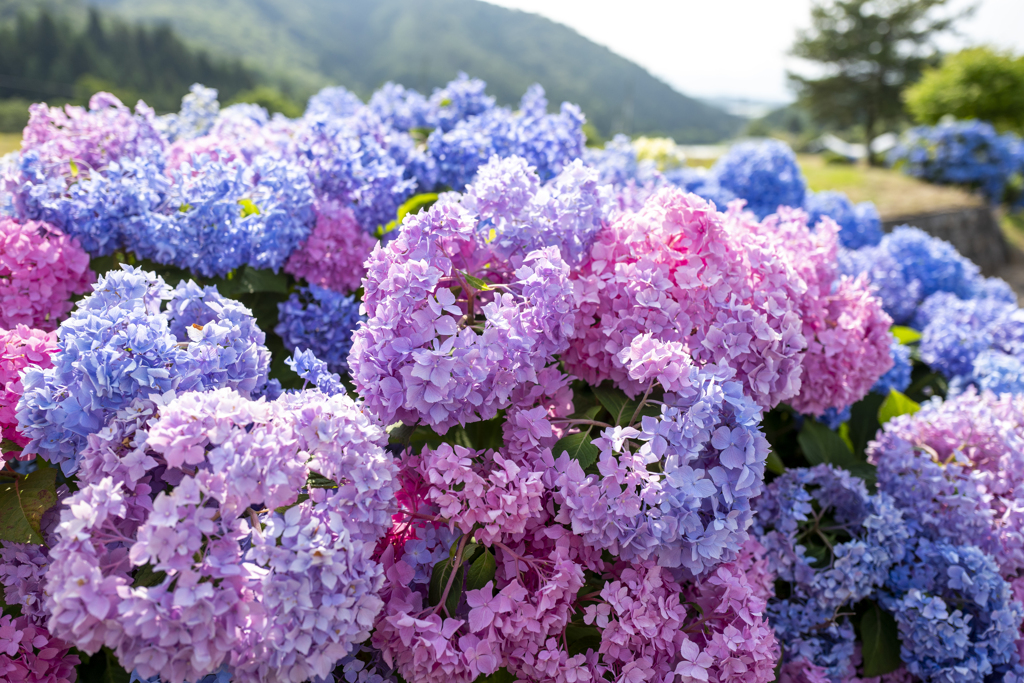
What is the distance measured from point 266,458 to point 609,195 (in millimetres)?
1155

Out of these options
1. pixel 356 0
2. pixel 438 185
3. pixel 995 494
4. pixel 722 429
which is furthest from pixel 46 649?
pixel 356 0

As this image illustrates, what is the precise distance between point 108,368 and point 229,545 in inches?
20.3

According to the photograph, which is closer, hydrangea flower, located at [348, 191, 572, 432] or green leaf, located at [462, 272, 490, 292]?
hydrangea flower, located at [348, 191, 572, 432]

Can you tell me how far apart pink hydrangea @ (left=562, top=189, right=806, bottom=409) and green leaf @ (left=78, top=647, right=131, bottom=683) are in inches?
51.3

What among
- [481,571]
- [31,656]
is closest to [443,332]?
[481,571]

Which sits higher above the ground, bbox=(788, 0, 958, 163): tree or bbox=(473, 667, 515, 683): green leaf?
bbox=(788, 0, 958, 163): tree

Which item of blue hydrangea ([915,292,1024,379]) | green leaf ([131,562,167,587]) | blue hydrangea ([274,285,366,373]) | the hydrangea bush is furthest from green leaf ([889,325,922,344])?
green leaf ([131,562,167,587])

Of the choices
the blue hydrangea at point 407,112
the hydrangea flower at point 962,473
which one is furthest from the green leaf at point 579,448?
the blue hydrangea at point 407,112

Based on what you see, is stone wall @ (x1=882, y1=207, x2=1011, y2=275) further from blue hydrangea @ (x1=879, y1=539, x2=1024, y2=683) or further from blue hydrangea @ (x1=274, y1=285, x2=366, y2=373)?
blue hydrangea @ (x1=274, y1=285, x2=366, y2=373)

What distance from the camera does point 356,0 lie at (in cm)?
10700

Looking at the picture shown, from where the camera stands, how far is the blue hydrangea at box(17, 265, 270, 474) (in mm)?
1306

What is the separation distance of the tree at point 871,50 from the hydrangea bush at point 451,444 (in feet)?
136

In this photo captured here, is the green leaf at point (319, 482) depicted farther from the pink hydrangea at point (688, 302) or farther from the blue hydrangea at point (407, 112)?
the blue hydrangea at point (407, 112)

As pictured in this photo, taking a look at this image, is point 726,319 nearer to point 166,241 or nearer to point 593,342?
point 593,342
